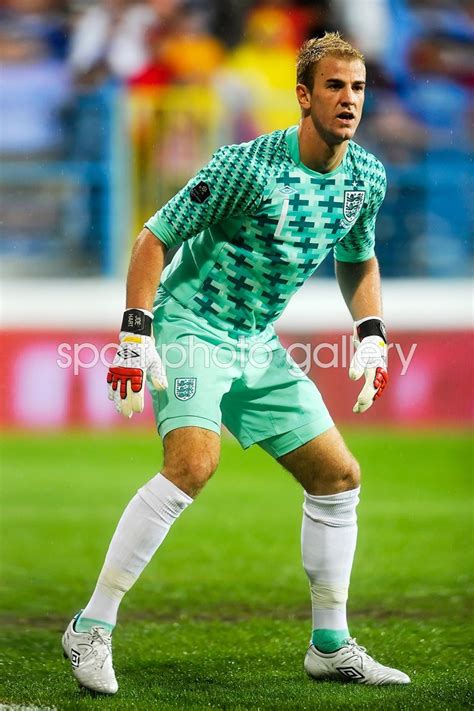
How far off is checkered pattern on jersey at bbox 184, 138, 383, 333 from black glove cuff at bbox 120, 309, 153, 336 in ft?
0.94

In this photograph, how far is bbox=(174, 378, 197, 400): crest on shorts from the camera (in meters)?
3.64

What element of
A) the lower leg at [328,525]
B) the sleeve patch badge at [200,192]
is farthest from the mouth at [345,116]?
the lower leg at [328,525]

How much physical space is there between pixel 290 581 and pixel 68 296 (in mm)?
5847

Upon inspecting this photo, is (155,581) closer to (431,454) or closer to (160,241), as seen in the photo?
(160,241)

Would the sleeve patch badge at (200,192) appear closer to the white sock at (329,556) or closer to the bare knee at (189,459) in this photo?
the bare knee at (189,459)

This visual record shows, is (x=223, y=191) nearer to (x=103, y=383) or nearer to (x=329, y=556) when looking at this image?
(x=329, y=556)

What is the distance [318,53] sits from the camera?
364cm

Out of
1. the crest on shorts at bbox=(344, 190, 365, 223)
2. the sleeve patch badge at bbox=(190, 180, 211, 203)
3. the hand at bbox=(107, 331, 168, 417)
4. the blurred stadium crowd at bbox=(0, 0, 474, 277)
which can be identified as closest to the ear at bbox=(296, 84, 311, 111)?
the crest on shorts at bbox=(344, 190, 365, 223)

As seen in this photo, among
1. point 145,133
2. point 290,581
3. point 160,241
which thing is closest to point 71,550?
point 290,581

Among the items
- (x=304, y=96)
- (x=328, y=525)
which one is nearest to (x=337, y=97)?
(x=304, y=96)

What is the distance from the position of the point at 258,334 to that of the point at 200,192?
528mm

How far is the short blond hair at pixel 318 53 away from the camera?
3621 millimetres

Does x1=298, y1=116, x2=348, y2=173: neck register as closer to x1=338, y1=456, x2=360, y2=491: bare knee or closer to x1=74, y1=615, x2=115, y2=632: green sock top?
x1=338, y1=456, x2=360, y2=491: bare knee

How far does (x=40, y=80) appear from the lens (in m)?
11.8
